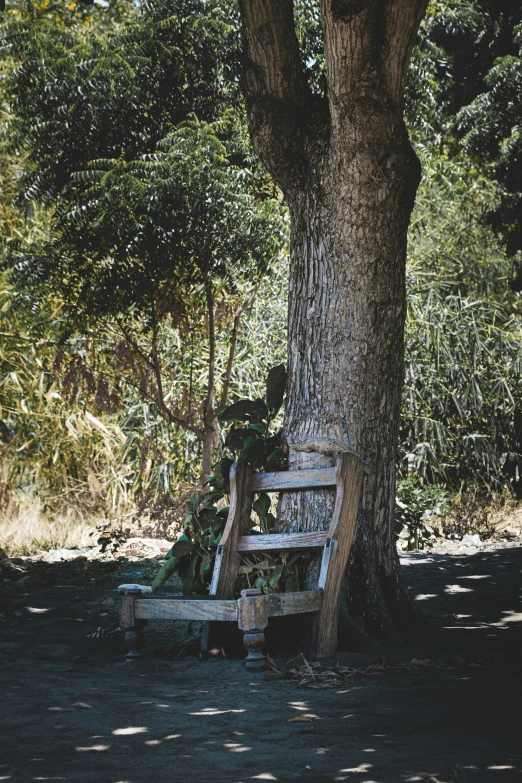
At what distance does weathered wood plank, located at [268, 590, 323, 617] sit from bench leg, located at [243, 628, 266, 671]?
0.12 m

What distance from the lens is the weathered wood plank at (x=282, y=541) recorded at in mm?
4707

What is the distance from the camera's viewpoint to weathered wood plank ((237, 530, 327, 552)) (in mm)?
4707

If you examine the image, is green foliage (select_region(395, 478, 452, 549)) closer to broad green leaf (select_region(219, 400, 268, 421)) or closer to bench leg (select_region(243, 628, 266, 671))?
broad green leaf (select_region(219, 400, 268, 421))

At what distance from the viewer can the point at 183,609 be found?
14.9 ft

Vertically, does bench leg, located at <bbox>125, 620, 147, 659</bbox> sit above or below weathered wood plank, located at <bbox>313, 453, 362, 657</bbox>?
below

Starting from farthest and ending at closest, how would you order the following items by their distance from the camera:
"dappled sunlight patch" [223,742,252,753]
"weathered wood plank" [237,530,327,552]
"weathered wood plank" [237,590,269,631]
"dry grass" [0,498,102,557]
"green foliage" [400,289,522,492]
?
"green foliage" [400,289,522,492], "dry grass" [0,498,102,557], "weathered wood plank" [237,530,327,552], "weathered wood plank" [237,590,269,631], "dappled sunlight patch" [223,742,252,753]

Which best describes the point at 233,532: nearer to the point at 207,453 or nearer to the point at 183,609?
the point at 183,609

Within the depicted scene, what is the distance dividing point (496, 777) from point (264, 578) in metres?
2.36

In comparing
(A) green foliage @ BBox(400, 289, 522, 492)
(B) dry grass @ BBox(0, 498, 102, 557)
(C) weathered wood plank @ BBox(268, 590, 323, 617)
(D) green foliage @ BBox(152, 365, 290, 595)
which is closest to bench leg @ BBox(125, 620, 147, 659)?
(D) green foliage @ BBox(152, 365, 290, 595)

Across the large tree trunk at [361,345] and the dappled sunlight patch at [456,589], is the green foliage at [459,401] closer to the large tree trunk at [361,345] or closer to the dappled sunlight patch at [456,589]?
the dappled sunlight patch at [456,589]

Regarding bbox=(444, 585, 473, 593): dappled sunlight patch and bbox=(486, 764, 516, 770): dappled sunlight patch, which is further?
bbox=(444, 585, 473, 593): dappled sunlight patch

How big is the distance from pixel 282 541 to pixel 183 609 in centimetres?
65

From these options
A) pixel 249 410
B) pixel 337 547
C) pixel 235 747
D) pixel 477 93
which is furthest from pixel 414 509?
pixel 477 93

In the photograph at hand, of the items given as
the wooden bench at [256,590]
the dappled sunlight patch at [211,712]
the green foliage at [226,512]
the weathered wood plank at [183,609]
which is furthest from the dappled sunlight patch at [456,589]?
the dappled sunlight patch at [211,712]
